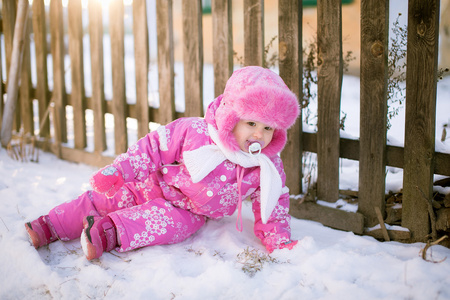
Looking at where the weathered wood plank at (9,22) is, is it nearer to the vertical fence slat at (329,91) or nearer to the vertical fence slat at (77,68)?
the vertical fence slat at (77,68)

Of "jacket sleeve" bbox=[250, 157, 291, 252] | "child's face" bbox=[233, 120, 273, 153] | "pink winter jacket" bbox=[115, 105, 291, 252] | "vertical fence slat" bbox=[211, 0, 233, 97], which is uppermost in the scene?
"vertical fence slat" bbox=[211, 0, 233, 97]

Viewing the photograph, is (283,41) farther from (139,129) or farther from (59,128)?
(59,128)

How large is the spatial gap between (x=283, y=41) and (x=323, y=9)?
1.07 feet

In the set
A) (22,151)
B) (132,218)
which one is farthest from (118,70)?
(132,218)

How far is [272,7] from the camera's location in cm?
633

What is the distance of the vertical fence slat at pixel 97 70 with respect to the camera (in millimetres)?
4094

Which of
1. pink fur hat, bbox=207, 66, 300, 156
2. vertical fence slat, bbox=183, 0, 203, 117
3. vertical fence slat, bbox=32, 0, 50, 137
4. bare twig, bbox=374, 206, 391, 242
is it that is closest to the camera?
pink fur hat, bbox=207, 66, 300, 156

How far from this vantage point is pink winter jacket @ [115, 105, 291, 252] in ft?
8.48

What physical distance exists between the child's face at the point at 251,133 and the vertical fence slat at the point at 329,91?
0.55 m

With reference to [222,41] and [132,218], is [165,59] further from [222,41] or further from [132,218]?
[132,218]

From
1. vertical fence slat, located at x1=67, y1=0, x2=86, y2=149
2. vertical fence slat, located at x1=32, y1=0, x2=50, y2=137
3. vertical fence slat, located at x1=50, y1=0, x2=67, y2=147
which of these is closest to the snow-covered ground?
vertical fence slat, located at x1=67, y1=0, x2=86, y2=149

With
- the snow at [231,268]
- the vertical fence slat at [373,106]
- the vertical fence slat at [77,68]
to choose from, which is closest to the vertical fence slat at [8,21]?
the vertical fence slat at [77,68]

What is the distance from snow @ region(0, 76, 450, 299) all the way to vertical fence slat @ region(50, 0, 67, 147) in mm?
1757

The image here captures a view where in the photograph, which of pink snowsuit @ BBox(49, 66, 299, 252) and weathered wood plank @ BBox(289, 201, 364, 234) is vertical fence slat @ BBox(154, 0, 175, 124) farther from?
weathered wood plank @ BBox(289, 201, 364, 234)
